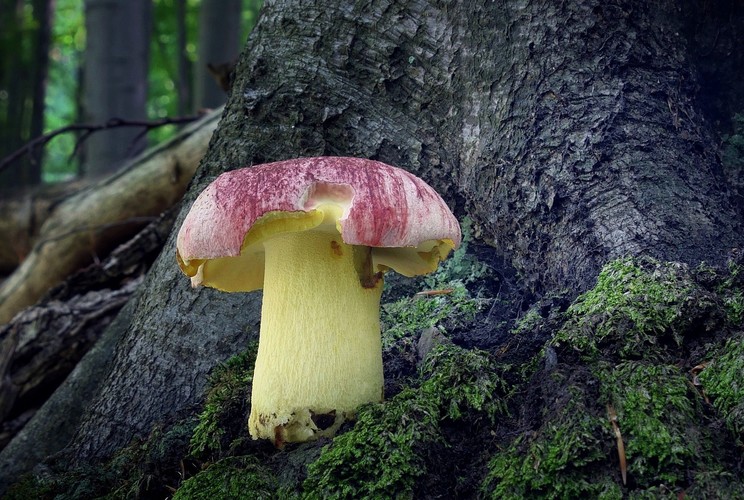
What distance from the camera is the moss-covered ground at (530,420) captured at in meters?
1.68

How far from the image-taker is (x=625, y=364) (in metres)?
1.89

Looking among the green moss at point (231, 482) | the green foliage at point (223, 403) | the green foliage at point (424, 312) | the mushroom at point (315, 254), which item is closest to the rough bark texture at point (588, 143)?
the green foliage at point (424, 312)

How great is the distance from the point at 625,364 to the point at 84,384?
8.53ft

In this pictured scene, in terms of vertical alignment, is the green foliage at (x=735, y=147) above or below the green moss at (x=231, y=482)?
above

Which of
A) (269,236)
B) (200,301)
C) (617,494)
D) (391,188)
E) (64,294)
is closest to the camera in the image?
(617,494)

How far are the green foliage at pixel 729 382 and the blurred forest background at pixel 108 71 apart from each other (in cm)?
359

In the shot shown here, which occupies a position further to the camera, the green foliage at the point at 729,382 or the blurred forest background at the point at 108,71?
the blurred forest background at the point at 108,71

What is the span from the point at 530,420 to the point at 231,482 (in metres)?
0.90

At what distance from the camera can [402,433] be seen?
6.19 feet

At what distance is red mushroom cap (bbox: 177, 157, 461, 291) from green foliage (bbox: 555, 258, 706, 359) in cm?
55

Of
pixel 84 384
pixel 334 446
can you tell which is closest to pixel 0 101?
pixel 84 384

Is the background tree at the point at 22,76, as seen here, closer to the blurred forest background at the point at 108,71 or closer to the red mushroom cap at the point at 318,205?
the blurred forest background at the point at 108,71

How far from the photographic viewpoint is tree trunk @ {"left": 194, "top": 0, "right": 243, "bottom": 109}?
29.6 ft

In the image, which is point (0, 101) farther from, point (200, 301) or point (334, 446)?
point (334, 446)
